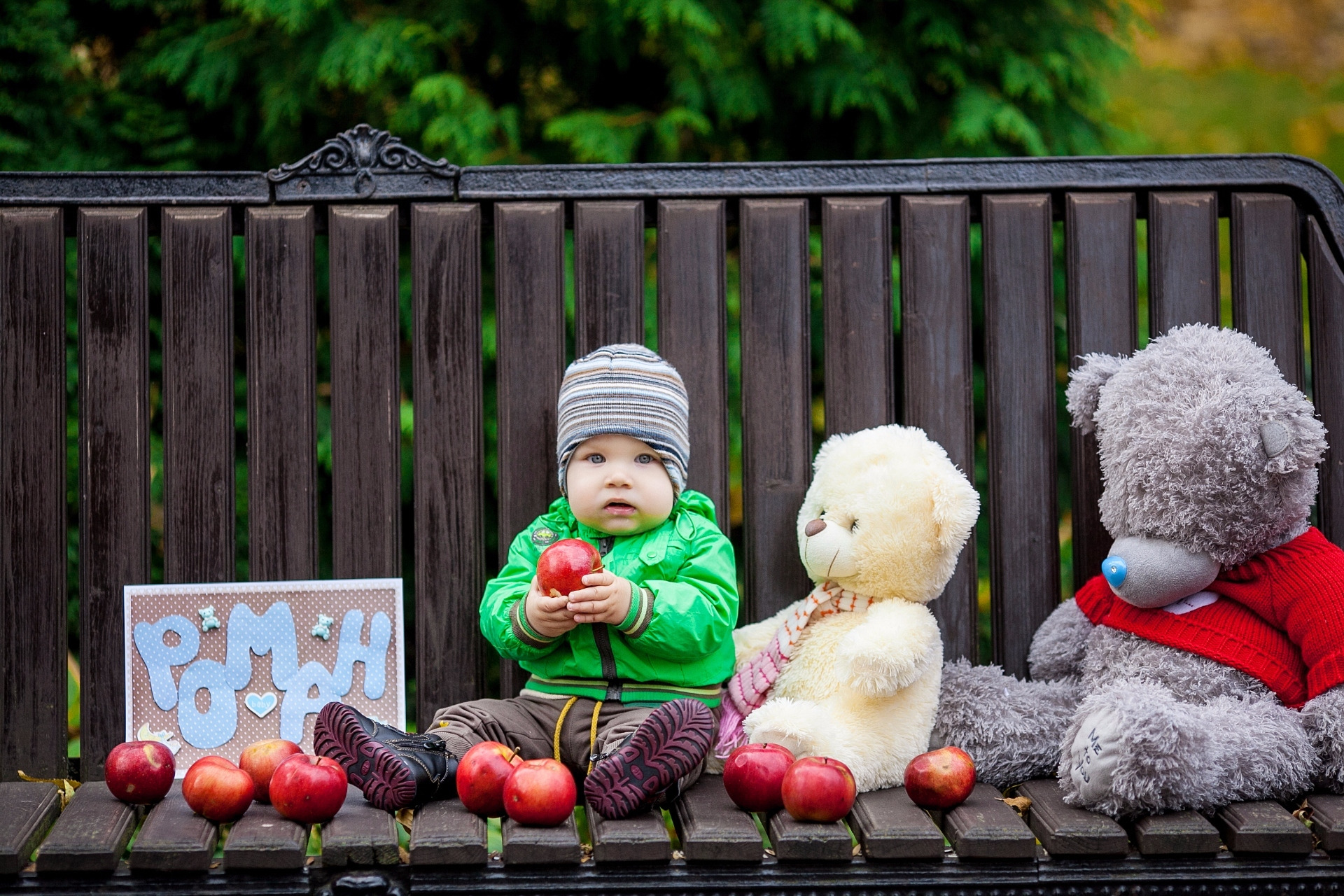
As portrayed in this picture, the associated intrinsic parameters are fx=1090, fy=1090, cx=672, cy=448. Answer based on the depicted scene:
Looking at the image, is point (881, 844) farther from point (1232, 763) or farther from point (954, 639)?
point (954, 639)

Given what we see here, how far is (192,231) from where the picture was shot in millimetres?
2328

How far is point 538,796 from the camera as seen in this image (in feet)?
5.60

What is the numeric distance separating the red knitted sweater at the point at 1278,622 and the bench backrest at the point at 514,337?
1.16 ft

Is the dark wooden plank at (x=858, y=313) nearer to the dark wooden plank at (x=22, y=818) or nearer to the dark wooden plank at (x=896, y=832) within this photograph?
the dark wooden plank at (x=896, y=832)

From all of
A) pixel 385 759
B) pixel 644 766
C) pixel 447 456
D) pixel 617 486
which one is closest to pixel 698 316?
pixel 617 486

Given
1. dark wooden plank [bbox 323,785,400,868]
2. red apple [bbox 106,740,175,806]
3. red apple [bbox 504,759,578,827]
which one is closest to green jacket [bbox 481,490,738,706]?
red apple [bbox 504,759,578,827]

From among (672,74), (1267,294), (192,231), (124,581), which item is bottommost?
(124,581)

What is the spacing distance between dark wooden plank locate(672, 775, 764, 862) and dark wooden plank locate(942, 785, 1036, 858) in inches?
12.4

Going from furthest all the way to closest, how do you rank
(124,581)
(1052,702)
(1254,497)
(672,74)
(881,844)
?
(672,74) < (124,581) < (1052,702) < (1254,497) < (881,844)

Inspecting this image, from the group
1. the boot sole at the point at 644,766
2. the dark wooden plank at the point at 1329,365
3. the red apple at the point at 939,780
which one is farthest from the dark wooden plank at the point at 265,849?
the dark wooden plank at the point at 1329,365

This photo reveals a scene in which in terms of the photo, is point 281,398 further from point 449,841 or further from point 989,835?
point 989,835

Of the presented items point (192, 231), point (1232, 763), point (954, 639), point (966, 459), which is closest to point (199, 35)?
point (192, 231)

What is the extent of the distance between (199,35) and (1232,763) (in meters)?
3.10

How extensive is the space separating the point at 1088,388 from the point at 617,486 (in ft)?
3.17
